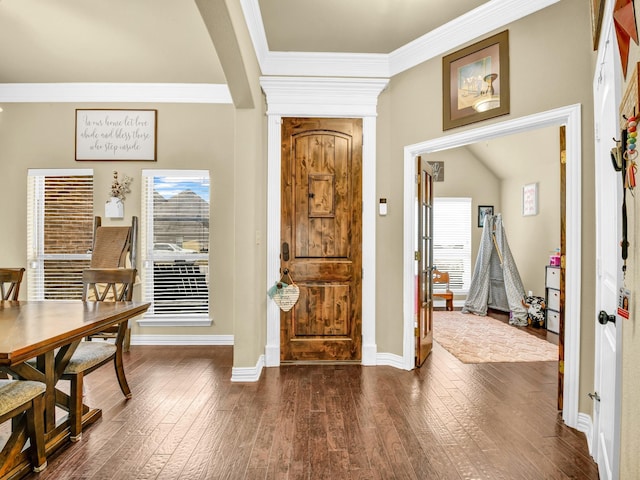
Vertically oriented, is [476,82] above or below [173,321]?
above

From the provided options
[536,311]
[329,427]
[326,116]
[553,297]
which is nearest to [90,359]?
[329,427]

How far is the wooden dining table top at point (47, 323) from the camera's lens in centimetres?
161

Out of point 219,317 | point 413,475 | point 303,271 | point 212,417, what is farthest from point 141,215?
point 413,475

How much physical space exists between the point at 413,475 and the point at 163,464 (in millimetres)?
1324

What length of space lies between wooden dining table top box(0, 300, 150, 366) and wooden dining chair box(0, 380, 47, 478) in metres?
0.24

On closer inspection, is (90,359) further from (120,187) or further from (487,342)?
(487,342)

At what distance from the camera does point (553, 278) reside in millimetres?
4996

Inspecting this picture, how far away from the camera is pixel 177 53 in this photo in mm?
3516

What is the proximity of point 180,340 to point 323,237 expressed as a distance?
2119 millimetres

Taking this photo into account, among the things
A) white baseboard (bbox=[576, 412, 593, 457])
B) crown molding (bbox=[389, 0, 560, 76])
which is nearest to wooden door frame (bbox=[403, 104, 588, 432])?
white baseboard (bbox=[576, 412, 593, 457])

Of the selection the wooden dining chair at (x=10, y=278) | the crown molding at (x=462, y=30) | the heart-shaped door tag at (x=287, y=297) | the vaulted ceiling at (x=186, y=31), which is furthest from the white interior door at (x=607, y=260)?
the wooden dining chair at (x=10, y=278)

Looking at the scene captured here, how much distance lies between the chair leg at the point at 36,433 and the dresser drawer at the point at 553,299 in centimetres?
540

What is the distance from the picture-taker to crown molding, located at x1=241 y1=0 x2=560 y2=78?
277 cm

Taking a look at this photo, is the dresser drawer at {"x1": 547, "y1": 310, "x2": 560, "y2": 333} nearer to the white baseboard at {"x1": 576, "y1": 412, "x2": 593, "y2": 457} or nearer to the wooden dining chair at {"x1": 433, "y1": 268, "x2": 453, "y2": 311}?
the wooden dining chair at {"x1": 433, "y1": 268, "x2": 453, "y2": 311}
